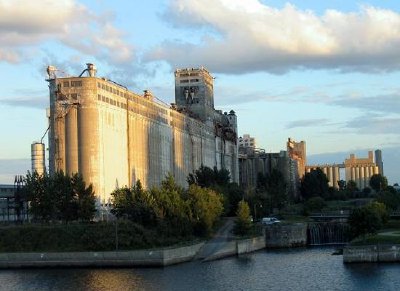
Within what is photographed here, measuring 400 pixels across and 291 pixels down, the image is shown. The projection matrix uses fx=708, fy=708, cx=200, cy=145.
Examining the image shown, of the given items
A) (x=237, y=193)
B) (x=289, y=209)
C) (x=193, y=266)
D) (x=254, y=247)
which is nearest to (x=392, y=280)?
(x=193, y=266)

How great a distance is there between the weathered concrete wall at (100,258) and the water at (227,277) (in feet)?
8.30

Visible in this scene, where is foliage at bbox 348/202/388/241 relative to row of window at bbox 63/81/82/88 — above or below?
below

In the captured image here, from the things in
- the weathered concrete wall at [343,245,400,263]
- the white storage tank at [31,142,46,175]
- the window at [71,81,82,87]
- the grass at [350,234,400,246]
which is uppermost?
the window at [71,81,82,87]

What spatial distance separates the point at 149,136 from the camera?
560 ft

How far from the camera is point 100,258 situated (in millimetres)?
100062

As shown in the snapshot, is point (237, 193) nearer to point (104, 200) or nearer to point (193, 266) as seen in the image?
point (104, 200)

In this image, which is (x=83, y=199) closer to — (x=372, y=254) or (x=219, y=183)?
(x=372, y=254)

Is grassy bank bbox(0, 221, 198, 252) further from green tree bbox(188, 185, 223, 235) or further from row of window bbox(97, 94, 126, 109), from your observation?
row of window bbox(97, 94, 126, 109)

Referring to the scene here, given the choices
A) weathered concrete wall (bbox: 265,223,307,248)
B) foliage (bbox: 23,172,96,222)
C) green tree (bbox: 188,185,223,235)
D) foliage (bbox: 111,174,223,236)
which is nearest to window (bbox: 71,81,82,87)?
foliage (bbox: 23,172,96,222)

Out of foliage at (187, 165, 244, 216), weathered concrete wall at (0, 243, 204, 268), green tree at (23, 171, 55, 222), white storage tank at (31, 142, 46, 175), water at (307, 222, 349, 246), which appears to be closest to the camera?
weathered concrete wall at (0, 243, 204, 268)

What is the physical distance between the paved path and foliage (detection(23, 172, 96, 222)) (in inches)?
894

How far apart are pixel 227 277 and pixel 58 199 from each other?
151 ft

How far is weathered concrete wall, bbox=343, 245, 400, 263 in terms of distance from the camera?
93.9m

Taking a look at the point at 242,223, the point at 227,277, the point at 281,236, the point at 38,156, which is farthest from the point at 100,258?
the point at 38,156
